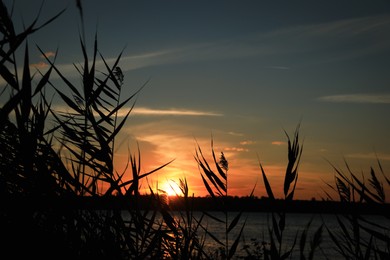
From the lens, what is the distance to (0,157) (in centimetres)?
248

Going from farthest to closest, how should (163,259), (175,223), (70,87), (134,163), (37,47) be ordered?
(175,223) < (163,259) < (134,163) < (70,87) < (37,47)

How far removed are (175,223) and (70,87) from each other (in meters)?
1.55

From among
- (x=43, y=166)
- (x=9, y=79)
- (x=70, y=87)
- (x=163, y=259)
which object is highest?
(x=70, y=87)

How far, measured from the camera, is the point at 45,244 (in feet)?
6.89

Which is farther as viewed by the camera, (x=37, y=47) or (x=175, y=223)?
(x=175, y=223)

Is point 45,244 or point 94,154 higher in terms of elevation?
point 94,154

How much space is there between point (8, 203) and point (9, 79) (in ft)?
1.93

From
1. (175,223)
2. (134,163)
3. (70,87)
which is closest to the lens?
(70,87)

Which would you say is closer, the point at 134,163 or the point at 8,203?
the point at 8,203

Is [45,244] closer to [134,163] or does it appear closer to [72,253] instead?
[72,253]

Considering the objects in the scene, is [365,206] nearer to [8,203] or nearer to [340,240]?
[340,240]

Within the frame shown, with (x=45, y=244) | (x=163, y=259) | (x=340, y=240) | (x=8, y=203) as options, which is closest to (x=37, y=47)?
(x=8, y=203)

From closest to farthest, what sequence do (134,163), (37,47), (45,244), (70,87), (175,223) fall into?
(45,244) → (37,47) → (70,87) → (134,163) → (175,223)

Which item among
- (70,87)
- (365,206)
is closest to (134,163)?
(70,87)
